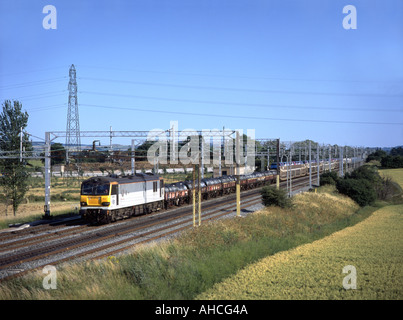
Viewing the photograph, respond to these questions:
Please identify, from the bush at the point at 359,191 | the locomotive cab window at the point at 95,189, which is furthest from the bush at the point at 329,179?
the locomotive cab window at the point at 95,189

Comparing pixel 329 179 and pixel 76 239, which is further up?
pixel 329 179

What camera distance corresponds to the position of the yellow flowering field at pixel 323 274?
40.0ft

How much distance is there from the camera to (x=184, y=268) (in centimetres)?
1323

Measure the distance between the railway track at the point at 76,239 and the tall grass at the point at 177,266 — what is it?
3.13 metres

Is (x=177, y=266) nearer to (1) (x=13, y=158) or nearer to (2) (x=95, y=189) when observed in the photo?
(2) (x=95, y=189)

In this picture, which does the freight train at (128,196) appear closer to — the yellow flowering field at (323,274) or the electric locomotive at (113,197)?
the electric locomotive at (113,197)

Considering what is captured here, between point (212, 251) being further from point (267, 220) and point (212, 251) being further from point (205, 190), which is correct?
point (205, 190)

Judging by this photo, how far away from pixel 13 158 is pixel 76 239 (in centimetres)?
1445

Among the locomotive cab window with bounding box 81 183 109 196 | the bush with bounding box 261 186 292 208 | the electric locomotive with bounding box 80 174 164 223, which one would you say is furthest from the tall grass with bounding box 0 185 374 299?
the locomotive cab window with bounding box 81 183 109 196

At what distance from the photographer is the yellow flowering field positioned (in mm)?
12180

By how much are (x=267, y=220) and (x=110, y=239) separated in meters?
9.58

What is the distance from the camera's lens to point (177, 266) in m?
13.4

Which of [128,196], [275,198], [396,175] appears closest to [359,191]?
[275,198]
